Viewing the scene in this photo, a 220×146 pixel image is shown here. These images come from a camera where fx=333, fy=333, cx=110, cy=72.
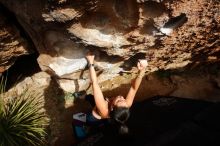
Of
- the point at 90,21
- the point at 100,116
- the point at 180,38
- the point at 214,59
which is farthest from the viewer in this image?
the point at 214,59

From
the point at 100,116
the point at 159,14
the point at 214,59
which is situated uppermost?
the point at 159,14

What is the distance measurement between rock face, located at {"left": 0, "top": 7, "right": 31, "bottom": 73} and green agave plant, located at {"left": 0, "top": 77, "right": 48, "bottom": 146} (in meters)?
0.62

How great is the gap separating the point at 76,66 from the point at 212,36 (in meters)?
2.16

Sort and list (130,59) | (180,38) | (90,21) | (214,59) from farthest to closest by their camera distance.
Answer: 1. (214,59)
2. (130,59)
3. (180,38)
4. (90,21)

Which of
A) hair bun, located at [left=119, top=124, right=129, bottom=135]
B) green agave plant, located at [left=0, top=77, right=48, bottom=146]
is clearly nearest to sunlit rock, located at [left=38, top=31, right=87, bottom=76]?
green agave plant, located at [left=0, top=77, right=48, bottom=146]

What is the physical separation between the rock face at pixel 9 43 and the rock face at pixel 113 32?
19 cm

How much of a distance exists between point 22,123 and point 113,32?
194 centimetres

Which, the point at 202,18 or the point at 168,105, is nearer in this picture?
the point at 202,18

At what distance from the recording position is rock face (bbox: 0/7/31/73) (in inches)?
178

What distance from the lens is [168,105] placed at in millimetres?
5066

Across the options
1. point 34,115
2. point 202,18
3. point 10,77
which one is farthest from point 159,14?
point 10,77

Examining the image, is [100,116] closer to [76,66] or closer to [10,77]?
[76,66]

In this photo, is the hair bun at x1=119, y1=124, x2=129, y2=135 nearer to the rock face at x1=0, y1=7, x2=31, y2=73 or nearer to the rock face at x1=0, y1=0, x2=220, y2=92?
the rock face at x1=0, y1=0, x2=220, y2=92

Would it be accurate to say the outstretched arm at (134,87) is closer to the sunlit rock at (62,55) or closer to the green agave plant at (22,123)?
the sunlit rock at (62,55)
